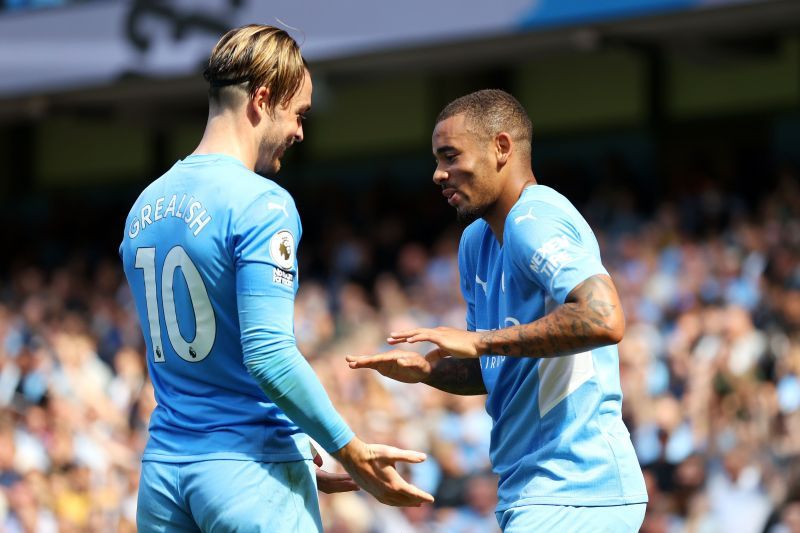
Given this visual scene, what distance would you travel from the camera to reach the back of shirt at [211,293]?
3311 millimetres

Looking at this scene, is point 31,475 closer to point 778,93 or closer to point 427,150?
point 427,150

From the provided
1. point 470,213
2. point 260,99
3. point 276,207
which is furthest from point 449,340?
point 260,99

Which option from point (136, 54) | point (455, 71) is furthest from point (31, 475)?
point (455, 71)

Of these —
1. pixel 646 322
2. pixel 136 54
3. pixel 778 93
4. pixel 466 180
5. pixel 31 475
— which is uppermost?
pixel 136 54

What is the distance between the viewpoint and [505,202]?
387 centimetres

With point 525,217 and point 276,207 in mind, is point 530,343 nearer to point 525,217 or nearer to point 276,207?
point 525,217

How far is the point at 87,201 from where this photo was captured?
63.3 feet

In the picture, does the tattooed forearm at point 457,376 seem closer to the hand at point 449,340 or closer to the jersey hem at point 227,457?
the hand at point 449,340

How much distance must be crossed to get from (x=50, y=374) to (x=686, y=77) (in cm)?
831

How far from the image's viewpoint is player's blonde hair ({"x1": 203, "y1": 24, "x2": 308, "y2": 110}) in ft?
11.4

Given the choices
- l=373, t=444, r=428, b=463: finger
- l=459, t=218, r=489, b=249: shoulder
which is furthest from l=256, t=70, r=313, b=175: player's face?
l=373, t=444, r=428, b=463: finger

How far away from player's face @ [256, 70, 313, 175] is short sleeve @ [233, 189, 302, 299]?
0.26 meters

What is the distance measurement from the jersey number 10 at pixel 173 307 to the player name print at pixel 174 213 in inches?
3.1

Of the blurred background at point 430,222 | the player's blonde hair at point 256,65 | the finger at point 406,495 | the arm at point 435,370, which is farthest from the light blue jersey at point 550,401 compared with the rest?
the blurred background at point 430,222
